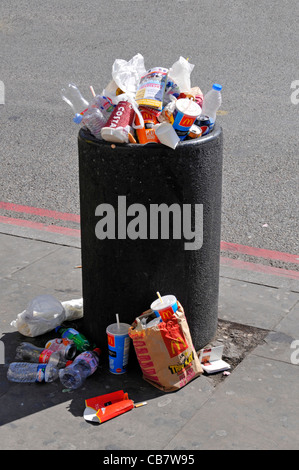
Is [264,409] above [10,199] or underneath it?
underneath

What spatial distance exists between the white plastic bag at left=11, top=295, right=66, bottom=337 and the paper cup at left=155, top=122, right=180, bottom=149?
4.63 feet

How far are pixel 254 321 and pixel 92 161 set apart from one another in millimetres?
1545

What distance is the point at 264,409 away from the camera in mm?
3811

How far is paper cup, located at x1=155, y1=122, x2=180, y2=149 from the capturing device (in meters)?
3.76

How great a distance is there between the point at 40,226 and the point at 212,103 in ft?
8.21

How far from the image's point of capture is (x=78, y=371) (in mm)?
4059

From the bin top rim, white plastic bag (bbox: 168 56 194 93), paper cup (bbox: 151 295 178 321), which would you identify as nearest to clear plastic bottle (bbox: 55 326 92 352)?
paper cup (bbox: 151 295 178 321)

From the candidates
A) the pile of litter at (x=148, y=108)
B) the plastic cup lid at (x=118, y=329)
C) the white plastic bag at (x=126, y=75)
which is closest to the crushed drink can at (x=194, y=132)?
the pile of litter at (x=148, y=108)

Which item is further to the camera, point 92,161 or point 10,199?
point 10,199

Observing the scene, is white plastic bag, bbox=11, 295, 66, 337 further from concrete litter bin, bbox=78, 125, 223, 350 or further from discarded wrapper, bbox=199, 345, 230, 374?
discarded wrapper, bbox=199, 345, 230, 374

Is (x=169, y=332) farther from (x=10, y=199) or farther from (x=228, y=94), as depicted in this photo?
(x=228, y=94)
